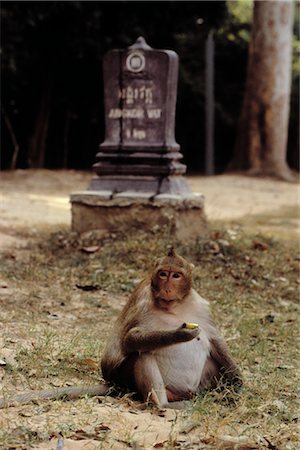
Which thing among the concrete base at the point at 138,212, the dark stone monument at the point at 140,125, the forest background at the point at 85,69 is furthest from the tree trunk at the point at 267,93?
the concrete base at the point at 138,212

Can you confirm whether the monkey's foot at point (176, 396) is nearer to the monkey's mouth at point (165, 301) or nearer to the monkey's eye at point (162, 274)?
the monkey's mouth at point (165, 301)

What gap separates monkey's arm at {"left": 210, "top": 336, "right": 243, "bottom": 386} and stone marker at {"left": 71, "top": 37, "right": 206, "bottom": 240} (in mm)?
4252

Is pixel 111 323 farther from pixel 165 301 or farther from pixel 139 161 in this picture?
pixel 139 161

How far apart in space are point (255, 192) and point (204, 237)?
6.99 m

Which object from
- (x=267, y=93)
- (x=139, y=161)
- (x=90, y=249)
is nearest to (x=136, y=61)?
(x=139, y=161)

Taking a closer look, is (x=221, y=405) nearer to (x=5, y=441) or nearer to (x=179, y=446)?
(x=179, y=446)

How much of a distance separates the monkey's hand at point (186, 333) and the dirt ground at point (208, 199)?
4788 mm

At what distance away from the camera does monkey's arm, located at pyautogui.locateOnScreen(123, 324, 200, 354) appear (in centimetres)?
418

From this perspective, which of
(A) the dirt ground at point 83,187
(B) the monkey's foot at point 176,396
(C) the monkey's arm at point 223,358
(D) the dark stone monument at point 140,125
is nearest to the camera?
(A) the dirt ground at point 83,187

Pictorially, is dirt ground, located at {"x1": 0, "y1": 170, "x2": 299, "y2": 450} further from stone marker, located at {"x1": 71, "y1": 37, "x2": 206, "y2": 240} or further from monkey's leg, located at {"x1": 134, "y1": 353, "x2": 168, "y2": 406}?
stone marker, located at {"x1": 71, "y1": 37, "x2": 206, "y2": 240}

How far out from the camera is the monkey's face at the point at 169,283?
14.1 feet

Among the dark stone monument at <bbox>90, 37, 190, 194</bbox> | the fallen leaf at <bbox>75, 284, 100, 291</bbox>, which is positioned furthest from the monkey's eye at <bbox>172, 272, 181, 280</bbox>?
the dark stone monument at <bbox>90, 37, 190, 194</bbox>

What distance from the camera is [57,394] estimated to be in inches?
172

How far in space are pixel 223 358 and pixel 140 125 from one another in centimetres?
518
